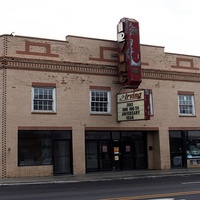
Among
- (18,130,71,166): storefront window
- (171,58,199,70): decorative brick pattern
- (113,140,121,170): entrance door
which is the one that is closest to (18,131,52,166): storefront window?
(18,130,71,166): storefront window

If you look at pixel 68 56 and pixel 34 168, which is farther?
pixel 68 56

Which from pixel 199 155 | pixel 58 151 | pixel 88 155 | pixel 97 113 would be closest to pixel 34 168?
pixel 58 151

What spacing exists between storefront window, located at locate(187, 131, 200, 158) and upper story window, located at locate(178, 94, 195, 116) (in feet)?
4.87

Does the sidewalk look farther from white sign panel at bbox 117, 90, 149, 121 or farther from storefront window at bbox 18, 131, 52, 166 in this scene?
white sign panel at bbox 117, 90, 149, 121

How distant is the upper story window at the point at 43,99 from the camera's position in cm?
2186

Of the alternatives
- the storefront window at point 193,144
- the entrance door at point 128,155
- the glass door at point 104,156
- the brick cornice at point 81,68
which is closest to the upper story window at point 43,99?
the brick cornice at point 81,68

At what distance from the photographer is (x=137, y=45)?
2389 centimetres

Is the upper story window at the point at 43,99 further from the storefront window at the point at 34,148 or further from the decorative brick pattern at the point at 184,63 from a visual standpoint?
the decorative brick pattern at the point at 184,63

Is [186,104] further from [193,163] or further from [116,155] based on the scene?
[116,155]

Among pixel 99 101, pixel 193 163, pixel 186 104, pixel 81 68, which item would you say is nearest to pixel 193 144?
pixel 193 163

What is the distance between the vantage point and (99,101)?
941 inches

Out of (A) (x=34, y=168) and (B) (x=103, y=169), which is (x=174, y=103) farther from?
(A) (x=34, y=168)

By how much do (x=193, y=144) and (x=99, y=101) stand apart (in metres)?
8.26

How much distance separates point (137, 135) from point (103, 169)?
140 inches
